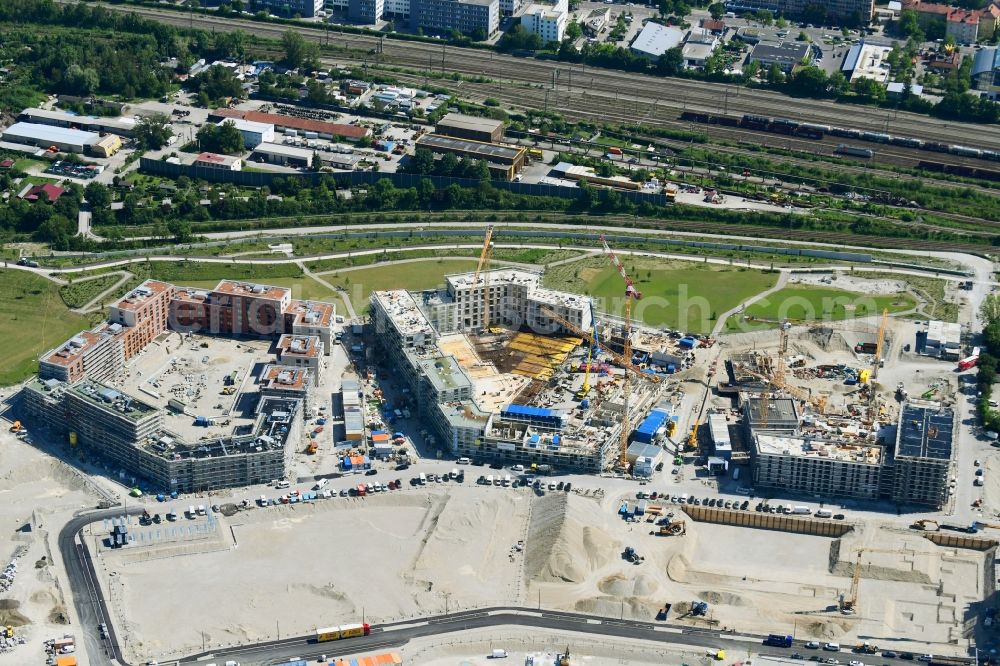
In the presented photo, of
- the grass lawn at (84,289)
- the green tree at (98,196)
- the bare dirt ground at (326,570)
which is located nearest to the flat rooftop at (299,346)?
the bare dirt ground at (326,570)

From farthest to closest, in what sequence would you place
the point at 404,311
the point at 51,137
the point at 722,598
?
the point at 51,137 → the point at 404,311 → the point at 722,598

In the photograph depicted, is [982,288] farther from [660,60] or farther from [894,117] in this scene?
[660,60]

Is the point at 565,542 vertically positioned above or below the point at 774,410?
below

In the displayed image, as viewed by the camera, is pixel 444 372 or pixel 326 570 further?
pixel 444 372

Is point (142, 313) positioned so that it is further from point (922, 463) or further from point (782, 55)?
point (782, 55)

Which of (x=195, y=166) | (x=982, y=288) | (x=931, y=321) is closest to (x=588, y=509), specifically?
(x=931, y=321)

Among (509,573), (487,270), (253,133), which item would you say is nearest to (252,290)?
(487,270)

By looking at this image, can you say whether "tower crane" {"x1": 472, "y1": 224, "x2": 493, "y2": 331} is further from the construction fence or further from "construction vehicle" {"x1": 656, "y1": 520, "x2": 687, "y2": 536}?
"construction vehicle" {"x1": 656, "y1": 520, "x2": 687, "y2": 536}

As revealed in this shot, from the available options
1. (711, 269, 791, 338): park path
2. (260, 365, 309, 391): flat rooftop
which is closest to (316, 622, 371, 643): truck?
(260, 365, 309, 391): flat rooftop
